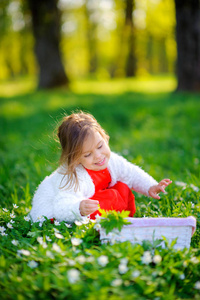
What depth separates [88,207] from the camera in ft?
6.85

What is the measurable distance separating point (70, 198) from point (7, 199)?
102 cm

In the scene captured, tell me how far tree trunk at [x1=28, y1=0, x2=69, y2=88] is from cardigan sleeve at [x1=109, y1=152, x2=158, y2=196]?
9275 millimetres

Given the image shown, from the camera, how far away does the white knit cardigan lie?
2170 mm

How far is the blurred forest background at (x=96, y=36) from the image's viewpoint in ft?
25.3

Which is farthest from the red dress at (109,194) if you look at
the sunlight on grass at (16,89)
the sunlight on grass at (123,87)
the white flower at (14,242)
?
the sunlight on grass at (16,89)

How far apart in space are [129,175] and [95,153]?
0.44m

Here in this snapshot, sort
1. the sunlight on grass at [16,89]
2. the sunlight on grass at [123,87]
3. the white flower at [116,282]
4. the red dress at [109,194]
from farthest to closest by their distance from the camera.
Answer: the sunlight on grass at [16,89] → the sunlight on grass at [123,87] → the red dress at [109,194] → the white flower at [116,282]

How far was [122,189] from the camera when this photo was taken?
96.7 inches

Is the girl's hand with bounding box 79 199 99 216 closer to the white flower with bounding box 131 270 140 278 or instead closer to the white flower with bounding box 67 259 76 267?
the white flower with bounding box 67 259 76 267

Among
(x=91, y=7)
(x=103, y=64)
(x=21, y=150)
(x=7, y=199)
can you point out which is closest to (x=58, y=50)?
(x=21, y=150)

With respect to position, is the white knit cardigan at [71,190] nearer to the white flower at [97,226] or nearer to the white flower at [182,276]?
the white flower at [97,226]

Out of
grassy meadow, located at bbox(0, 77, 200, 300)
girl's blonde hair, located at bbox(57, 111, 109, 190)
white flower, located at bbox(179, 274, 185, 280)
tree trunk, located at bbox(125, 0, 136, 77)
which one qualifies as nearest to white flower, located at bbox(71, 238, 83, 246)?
grassy meadow, located at bbox(0, 77, 200, 300)

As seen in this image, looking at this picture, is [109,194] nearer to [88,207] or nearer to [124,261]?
[88,207]

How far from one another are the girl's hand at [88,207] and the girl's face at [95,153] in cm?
31
